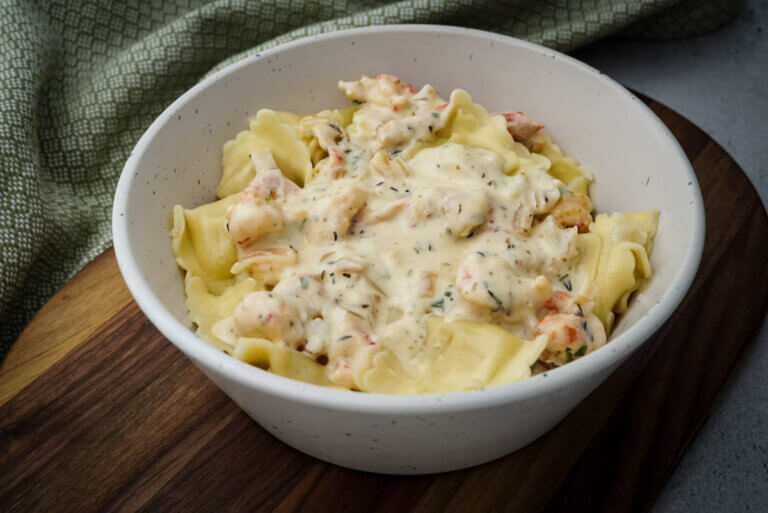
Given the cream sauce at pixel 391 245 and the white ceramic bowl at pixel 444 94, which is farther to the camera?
the cream sauce at pixel 391 245

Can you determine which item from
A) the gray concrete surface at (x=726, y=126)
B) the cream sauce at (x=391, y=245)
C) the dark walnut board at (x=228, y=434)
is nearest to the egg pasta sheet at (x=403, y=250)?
the cream sauce at (x=391, y=245)

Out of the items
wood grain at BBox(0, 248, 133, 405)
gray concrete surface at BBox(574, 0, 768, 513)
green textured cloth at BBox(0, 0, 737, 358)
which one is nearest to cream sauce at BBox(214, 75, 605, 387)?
wood grain at BBox(0, 248, 133, 405)

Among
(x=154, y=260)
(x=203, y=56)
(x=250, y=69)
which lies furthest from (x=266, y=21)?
(x=154, y=260)

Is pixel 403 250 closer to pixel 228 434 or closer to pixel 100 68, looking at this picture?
pixel 228 434

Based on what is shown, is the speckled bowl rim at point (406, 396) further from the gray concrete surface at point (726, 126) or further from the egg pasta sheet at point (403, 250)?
the gray concrete surface at point (726, 126)

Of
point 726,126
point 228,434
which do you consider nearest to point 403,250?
point 228,434

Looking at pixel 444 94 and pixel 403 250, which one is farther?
pixel 444 94
